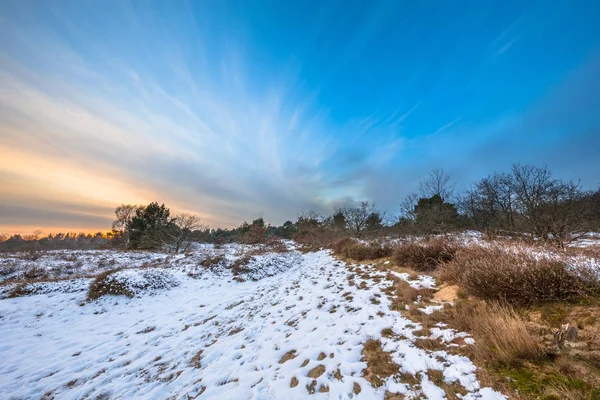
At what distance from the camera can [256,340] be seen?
16.1 ft

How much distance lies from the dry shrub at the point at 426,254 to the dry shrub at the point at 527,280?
8.74 ft

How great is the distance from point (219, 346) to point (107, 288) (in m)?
7.37

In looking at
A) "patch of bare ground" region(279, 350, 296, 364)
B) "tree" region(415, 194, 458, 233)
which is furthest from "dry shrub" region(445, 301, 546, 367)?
"tree" region(415, 194, 458, 233)

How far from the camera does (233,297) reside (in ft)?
30.2

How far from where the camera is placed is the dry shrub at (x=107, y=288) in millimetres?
8675

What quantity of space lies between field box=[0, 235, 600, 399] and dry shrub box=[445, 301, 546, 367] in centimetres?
7

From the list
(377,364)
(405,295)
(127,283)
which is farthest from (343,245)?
(377,364)

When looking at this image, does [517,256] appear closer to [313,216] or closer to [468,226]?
[468,226]

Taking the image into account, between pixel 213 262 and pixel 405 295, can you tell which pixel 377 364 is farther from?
pixel 213 262

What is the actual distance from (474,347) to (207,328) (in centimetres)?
629

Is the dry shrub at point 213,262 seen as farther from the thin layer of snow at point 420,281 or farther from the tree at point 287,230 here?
the tree at point 287,230

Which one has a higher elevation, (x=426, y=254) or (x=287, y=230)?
(x=287, y=230)

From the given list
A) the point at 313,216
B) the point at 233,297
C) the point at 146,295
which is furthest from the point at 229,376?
the point at 313,216

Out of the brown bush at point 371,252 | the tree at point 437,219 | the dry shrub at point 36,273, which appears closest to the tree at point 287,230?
the tree at point 437,219
